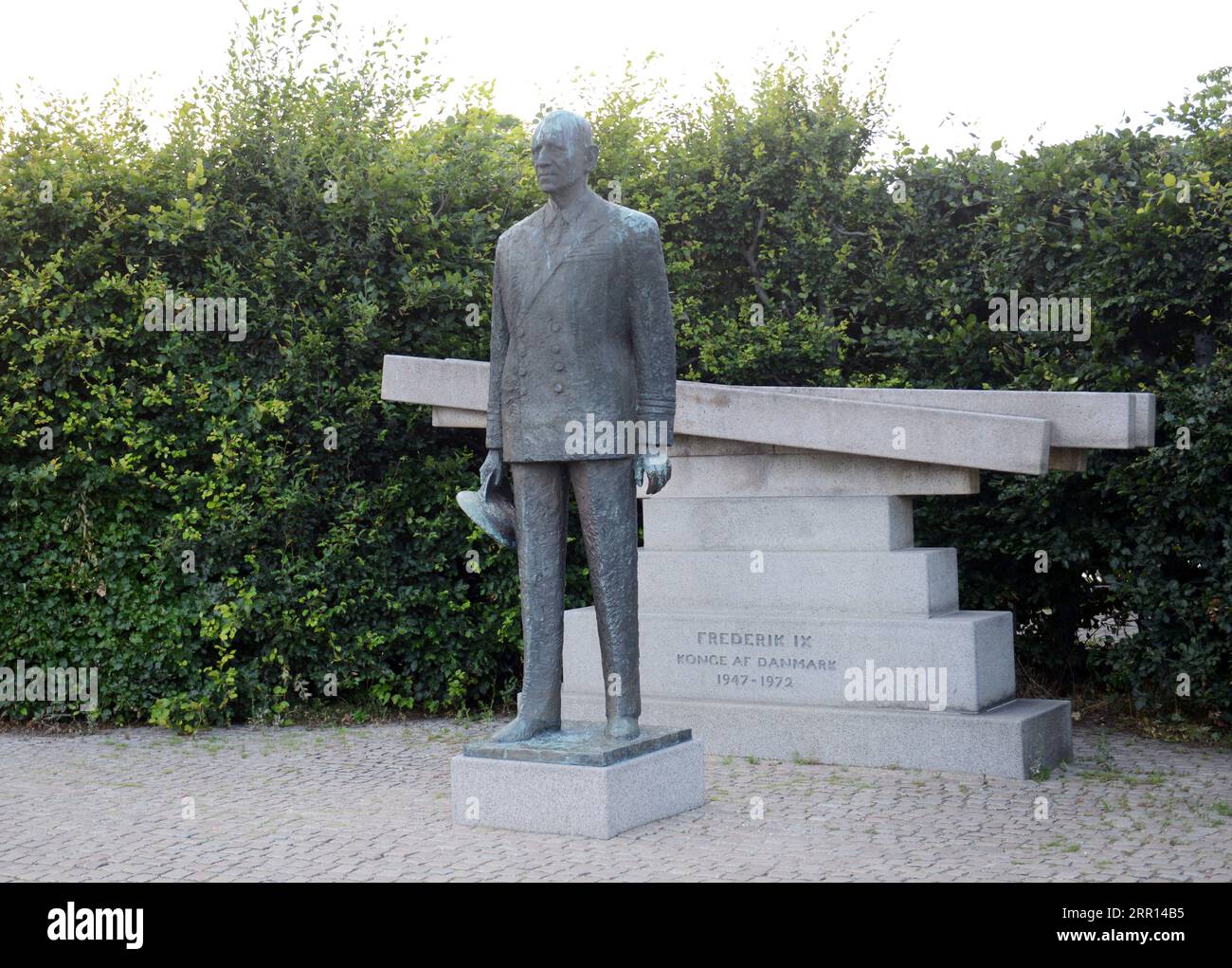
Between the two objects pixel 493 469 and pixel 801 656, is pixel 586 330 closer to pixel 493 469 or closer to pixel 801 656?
pixel 493 469

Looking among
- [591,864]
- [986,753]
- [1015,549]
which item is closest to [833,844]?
[591,864]

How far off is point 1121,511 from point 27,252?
778 cm

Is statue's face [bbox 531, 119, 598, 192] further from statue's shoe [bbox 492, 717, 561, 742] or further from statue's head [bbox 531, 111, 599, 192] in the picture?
statue's shoe [bbox 492, 717, 561, 742]

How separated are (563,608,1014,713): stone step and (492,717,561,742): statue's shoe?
205 centimetres

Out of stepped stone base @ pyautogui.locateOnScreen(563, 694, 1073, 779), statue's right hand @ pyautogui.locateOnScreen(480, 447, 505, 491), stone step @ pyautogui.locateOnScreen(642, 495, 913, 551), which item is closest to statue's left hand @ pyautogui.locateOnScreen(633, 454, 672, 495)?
statue's right hand @ pyautogui.locateOnScreen(480, 447, 505, 491)

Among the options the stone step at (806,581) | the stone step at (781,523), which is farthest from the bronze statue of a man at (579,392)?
the stone step at (781,523)

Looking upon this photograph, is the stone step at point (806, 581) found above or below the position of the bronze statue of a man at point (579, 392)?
below

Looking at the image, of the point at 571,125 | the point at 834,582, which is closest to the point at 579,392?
the point at 571,125

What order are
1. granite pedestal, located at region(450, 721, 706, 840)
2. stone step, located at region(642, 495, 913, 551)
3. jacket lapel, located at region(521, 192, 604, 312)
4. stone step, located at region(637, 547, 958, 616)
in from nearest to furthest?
granite pedestal, located at region(450, 721, 706, 840)
jacket lapel, located at region(521, 192, 604, 312)
stone step, located at region(637, 547, 958, 616)
stone step, located at region(642, 495, 913, 551)

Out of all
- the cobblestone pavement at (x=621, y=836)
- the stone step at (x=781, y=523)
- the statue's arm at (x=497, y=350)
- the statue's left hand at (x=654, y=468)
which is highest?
the statue's arm at (x=497, y=350)

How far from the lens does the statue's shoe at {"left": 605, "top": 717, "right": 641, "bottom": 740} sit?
6.17 metres

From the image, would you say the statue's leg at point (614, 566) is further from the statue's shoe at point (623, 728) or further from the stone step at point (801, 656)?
the stone step at point (801, 656)

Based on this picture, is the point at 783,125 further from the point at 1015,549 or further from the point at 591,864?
the point at 591,864

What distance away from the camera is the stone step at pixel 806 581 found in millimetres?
7691
